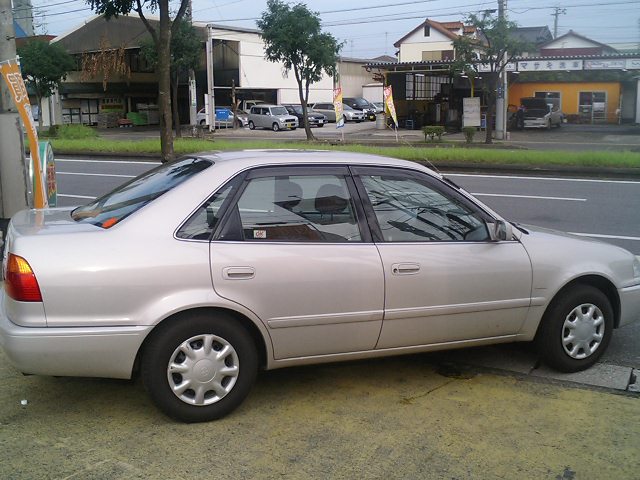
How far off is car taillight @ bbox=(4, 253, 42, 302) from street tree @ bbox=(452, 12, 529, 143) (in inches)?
1077

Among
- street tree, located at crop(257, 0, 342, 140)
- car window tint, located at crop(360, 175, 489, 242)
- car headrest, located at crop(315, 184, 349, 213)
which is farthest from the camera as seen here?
street tree, located at crop(257, 0, 342, 140)

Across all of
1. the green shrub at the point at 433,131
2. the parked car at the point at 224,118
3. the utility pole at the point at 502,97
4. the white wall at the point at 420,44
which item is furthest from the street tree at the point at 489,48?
the white wall at the point at 420,44

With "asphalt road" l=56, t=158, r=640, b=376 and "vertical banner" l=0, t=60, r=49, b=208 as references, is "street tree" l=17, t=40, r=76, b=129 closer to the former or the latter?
"asphalt road" l=56, t=158, r=640, b=376

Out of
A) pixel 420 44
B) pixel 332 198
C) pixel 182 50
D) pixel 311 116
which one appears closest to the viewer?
pixel 332 198

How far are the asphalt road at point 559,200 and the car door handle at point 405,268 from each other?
1225 mm

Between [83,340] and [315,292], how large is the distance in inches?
52.0

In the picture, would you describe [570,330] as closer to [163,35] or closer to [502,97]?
[163,35]

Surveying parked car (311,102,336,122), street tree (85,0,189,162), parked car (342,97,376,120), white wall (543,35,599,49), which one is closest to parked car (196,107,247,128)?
parked car (311,102,336,122)

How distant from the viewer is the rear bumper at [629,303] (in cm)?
487

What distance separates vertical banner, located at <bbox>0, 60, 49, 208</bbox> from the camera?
25.0 ft

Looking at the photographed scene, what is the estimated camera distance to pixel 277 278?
156 inches

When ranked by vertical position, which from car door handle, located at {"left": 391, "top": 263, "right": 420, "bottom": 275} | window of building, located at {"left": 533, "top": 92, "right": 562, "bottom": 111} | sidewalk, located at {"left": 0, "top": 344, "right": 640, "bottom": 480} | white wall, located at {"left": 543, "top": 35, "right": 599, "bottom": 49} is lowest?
sidewalk, located at {"left": 0, "top": 344, "right": 640, "bottom": 480}

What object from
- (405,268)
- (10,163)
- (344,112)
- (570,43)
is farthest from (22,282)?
(570,43)

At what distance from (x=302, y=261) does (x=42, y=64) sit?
45377 millimetres
